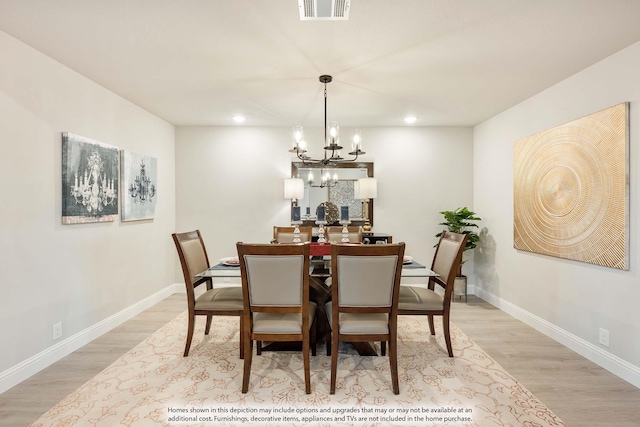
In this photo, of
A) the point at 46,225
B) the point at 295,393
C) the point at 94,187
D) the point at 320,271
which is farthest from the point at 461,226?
the point at 46,225

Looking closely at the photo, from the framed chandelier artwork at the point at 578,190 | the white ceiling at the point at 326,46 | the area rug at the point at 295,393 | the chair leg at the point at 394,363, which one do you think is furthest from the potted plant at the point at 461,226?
the chair leg at the point at 394,363

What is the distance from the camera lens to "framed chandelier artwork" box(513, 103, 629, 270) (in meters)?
2.42

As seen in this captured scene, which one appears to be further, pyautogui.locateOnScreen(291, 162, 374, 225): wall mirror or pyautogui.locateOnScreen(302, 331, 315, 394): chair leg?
pyautogui.locateOnScreen(291, 162, 374, 225): wall mirror

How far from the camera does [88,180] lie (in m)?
2.96

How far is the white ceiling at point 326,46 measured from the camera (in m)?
1.93

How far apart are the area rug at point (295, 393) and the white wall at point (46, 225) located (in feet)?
2.17

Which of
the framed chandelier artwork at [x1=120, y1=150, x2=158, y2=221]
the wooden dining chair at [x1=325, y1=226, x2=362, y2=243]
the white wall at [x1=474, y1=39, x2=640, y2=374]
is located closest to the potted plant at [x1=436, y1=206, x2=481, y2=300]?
the white wall at [x1=474, y1=39, x2=640, y2=374]

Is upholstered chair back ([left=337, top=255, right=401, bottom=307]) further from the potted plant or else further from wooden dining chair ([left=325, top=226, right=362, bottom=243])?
the potted plant

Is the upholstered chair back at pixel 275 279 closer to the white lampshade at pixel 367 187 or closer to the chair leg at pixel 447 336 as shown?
the chair leg at pixel 447 336

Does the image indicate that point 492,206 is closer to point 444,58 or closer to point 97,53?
point 444,58

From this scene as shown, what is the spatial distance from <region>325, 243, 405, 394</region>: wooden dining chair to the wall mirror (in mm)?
2653

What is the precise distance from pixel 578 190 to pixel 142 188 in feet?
14.6

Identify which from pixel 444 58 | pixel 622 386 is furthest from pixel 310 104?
pixel 622 386

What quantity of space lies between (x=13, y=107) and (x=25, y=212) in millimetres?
737
